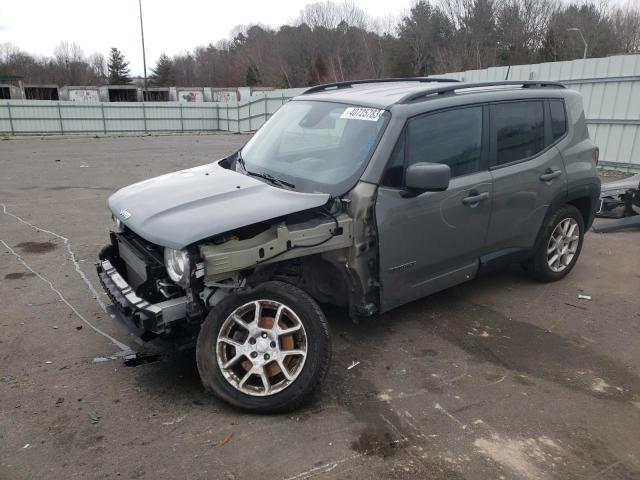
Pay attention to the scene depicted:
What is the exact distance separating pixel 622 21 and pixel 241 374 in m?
61.4

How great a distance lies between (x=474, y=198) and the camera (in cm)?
412

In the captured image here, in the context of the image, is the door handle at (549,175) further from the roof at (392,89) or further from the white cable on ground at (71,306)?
the white cable on ground at (71,306)

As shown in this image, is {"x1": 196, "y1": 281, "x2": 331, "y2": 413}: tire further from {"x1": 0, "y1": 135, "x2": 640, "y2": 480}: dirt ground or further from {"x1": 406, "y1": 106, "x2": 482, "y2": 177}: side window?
{"x1": 406, "y1": 106, "x2": 482, "y2": 177}: side window

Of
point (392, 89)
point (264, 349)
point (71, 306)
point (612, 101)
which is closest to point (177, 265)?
point (264, 349)

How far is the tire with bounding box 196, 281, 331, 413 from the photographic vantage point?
3104 mm

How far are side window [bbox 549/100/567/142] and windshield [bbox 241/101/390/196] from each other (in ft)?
Answer: 6.64

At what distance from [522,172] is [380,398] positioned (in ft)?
7.91

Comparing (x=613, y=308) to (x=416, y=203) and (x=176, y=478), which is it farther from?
(x=176, y=478)

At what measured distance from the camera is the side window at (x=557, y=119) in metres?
4.88

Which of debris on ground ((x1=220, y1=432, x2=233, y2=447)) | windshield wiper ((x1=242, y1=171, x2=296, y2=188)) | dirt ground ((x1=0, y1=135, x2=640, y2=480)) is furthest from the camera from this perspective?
windshield wiper ((x1=242, y1=171, x2=296, y2=188))

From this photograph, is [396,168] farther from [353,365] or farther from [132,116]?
[132,116]

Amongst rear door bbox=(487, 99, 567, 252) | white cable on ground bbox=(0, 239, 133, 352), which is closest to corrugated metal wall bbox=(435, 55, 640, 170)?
rear door bbox=(487, 99, 567, 252)

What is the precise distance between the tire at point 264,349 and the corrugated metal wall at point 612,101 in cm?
1035

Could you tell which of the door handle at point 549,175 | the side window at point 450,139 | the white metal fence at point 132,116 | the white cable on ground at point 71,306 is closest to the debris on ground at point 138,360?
the white cable on ground at point 71,306
